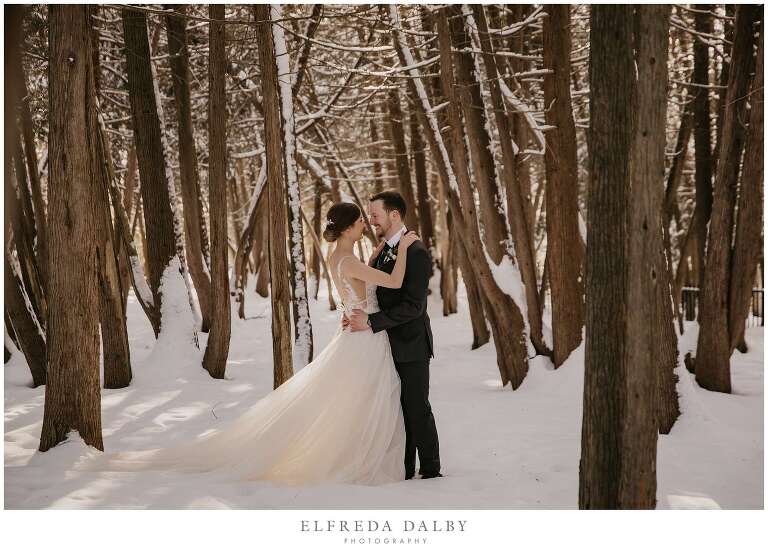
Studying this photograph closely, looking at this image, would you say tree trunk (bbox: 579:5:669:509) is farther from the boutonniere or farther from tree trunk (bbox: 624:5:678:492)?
the boutonniere

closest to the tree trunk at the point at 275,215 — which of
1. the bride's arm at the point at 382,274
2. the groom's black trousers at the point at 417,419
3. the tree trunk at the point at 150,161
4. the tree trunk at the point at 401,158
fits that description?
the bride's arm at the point at 382,274

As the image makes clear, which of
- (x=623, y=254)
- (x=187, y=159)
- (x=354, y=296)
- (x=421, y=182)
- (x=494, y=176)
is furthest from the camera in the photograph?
(x=421, y=182)

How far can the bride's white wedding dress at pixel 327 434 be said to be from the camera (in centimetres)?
483

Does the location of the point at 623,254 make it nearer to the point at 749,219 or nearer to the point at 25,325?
the point at 749,219

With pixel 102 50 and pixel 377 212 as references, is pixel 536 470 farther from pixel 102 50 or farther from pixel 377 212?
pixel 102 50

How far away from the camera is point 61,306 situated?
4.88m

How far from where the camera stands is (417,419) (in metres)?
4.91

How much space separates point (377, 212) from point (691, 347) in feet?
18.1

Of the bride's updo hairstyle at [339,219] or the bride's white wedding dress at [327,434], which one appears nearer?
the bride's white wedding dress at [327,434]

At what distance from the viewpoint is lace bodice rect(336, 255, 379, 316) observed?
5074mm

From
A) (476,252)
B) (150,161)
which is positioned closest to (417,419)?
(476,252)

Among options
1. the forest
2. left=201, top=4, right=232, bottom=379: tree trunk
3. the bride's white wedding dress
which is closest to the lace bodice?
the bride's white wedding dress

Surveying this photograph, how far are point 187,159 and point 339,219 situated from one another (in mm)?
6367

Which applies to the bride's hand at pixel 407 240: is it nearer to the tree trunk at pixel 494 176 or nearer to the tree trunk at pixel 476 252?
the tree trunk at pixel 476 252
